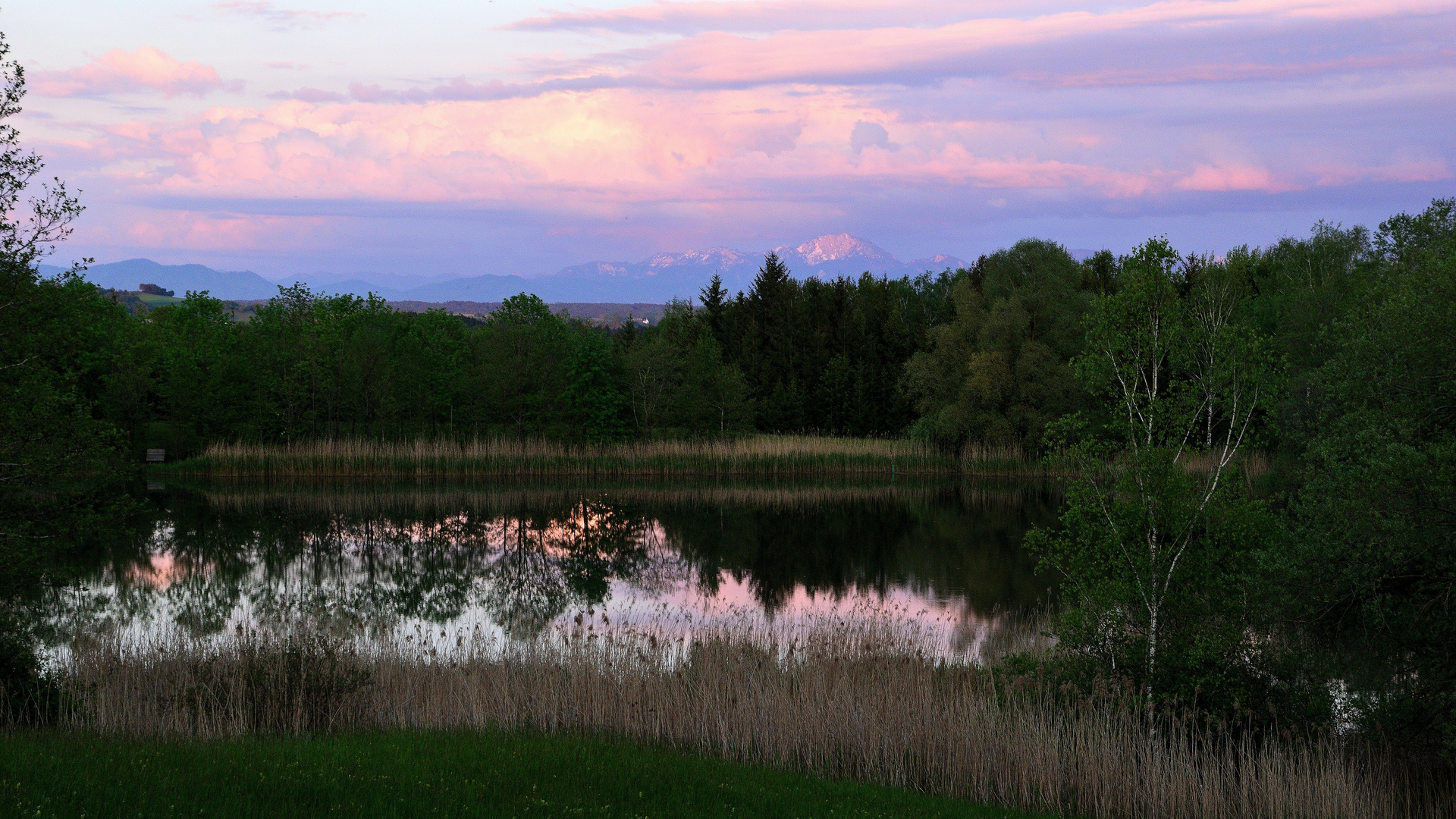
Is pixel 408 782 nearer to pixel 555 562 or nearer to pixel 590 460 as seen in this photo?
pixel 555 562

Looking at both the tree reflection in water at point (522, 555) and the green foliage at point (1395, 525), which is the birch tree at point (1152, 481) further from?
the tree reflection in water at point (522, 555)

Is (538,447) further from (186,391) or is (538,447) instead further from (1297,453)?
(1297,453)

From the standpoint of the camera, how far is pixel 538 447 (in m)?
39.4

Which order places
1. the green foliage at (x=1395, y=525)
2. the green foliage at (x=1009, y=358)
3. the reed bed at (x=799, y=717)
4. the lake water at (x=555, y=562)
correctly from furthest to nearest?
the green foliage at (x=1009, y=358)
the lake water at (x=555, y=562)
the green foliage at (x=1395, y=525)
the reed bed at (x=799, y=717)

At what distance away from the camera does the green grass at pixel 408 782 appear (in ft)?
21.2

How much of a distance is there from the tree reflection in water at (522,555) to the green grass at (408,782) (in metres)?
6.54

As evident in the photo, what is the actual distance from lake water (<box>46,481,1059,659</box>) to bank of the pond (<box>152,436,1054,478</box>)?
129cm

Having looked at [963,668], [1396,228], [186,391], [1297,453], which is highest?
[1396,228]

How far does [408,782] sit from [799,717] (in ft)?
13.2

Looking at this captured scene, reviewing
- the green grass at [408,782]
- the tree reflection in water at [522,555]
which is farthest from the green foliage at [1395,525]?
the tree reflection in water at [522,555]

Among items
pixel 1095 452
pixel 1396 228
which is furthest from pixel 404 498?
pixel 1396 228

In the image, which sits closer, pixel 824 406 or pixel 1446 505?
pixel 1446 505

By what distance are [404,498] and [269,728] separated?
23.9 m

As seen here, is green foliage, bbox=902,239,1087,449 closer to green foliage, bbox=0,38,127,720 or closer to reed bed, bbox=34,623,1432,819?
reed bed, bbox=34,623,1432,819
